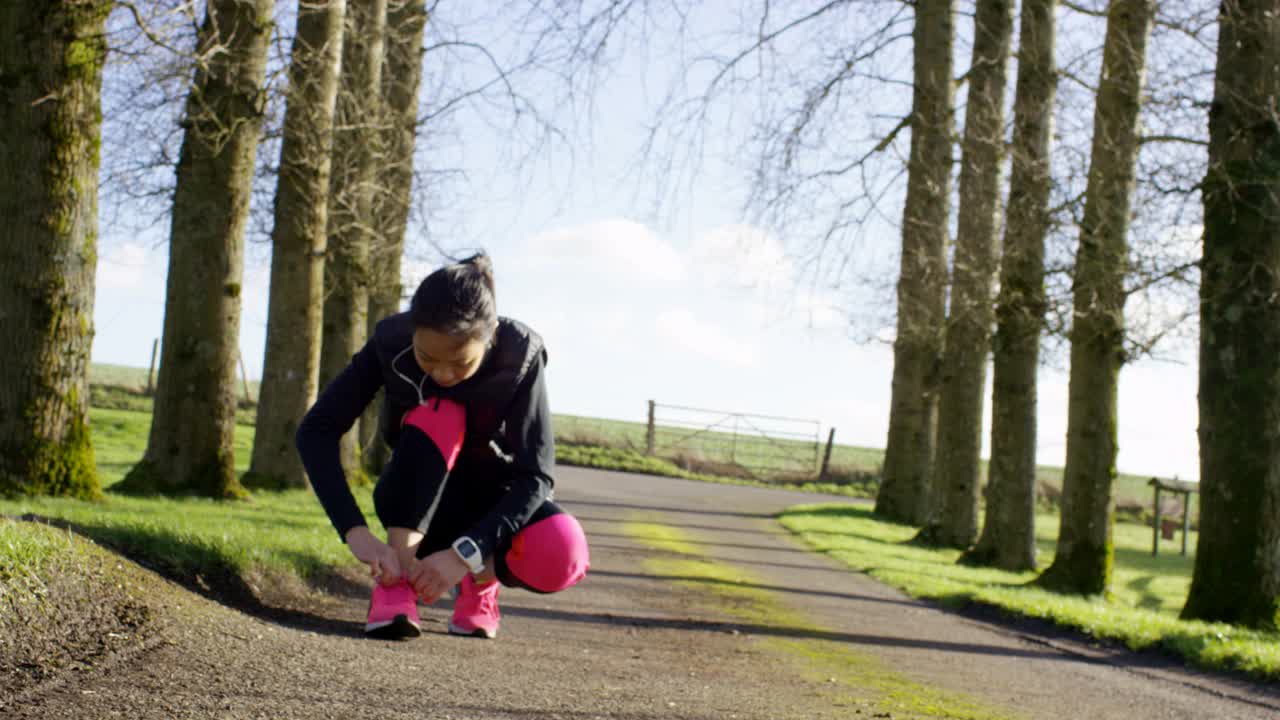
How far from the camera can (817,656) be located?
6.45 meters

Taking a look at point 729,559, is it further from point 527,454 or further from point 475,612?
point 527,454

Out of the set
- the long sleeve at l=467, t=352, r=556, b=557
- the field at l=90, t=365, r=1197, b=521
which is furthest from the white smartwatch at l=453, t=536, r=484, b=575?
the field at l=90, t=365, r=1197, b=521

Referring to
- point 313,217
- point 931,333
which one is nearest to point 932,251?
point 931,333

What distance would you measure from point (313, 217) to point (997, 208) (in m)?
9.41

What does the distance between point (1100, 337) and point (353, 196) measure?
33.5 feet

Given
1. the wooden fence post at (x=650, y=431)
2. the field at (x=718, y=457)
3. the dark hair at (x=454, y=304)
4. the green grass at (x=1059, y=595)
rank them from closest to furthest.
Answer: the dark hair at (x=454, y=304) < the green grass at (x=1059, y=595) < the field at (x=718, y=457) < the wooden fence post at (x=650, y=431)

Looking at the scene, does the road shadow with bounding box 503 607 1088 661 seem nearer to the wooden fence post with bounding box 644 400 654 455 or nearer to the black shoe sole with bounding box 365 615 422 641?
the black shoe sole with bounding box 365 615 422 641

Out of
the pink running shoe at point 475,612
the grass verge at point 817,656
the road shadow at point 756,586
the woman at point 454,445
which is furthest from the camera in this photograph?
the road shadow at point 756,586

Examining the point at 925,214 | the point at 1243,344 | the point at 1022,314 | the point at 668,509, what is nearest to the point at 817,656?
the point at 1243,344

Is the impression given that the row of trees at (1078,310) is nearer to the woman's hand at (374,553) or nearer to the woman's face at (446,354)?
the woman's face at (446,354)

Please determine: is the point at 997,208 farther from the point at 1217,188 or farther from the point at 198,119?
the point at 198,119

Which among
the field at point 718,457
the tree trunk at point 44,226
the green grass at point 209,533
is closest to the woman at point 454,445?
the green grass at point 209,533

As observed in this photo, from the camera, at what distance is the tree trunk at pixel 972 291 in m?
15.9

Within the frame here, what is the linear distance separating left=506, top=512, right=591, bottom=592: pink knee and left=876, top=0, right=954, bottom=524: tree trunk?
12.8m
